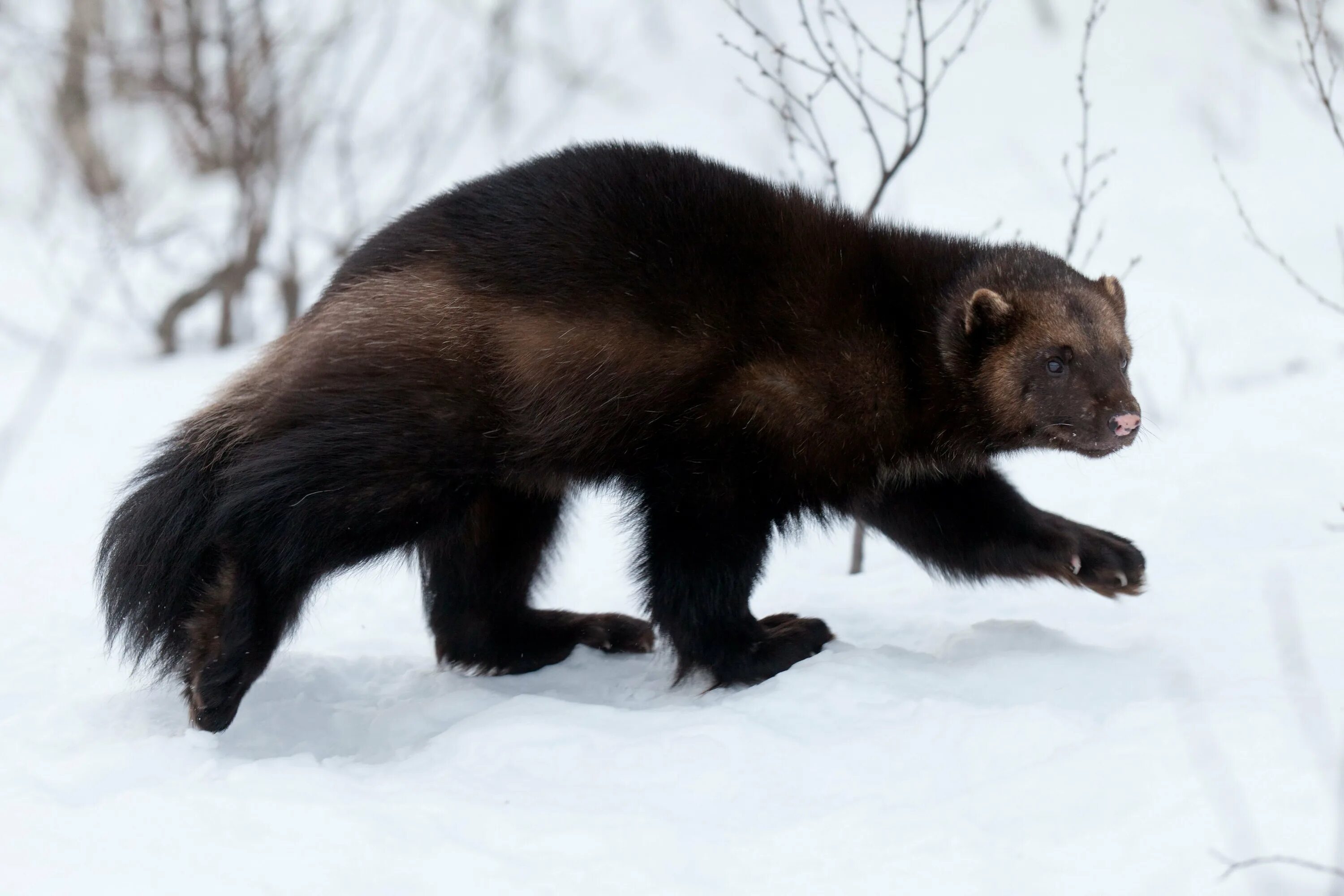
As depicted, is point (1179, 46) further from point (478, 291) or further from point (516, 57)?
point (478, 291)

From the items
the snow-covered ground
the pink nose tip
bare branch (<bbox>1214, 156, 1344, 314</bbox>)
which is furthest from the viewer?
bare branch (<bbox>1214, 156, 1344, 314</bbox>)

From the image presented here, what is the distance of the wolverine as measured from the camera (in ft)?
10.9

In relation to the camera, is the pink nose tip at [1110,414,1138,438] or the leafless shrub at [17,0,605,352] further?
the leafless shrub at [17,0,605,352]

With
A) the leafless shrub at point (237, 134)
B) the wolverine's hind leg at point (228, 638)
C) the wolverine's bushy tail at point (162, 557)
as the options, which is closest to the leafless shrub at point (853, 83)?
the leafless shrub at point (237, 134)

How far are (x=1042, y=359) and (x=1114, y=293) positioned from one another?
1.39 feet

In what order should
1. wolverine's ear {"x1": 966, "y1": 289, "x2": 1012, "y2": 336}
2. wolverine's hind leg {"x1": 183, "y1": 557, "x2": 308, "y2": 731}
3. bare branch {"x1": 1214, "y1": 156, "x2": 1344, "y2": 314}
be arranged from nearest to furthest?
1. wolverine's hind leg {"x1": 183, "y1": 557, "x2": 308, "y2": 731}
2. wolverine's ear {"x1": 966, "y1": 289, "x2": 1012, "y2": 336}
3. bare branch {"x1": 1214, "y1": 156, "x2": 1344, "y2": 314}

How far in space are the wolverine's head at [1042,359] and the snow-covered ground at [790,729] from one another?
556 mm

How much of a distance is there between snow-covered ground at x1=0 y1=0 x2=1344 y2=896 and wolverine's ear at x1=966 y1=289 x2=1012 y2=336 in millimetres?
834

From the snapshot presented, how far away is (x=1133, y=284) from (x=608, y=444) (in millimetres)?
6765

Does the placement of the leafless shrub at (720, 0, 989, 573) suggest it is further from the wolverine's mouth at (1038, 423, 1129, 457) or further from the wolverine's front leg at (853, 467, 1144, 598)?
the wolverine's mouth at (1038, 423, 1129, 457)

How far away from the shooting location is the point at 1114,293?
12.6 feet

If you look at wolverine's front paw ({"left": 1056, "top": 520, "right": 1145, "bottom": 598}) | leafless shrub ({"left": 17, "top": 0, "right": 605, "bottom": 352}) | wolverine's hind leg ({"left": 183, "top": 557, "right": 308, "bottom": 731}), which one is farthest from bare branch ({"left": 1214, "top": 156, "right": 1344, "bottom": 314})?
leafless shrub ({"left": 17, "top": 0, "right": 605, "bottom": 352})

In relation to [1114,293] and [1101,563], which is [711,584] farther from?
[1114,293]

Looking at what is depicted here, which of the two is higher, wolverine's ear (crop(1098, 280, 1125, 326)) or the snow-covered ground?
wolverine's ear (crop(1098, 280, 1125, 326))
